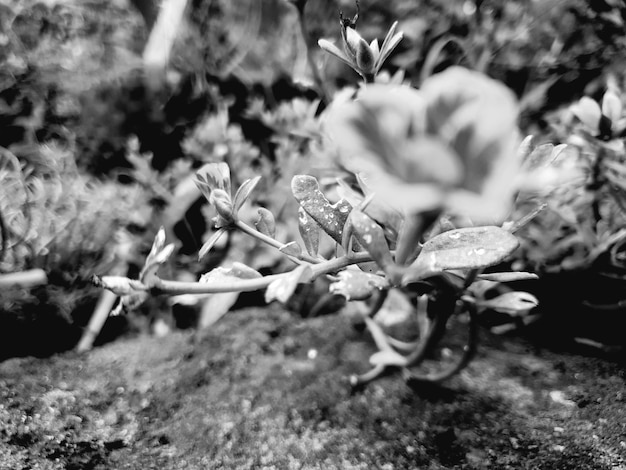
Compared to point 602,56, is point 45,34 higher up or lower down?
lower down

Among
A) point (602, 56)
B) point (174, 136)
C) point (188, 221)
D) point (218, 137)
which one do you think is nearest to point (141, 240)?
point (188, 221)

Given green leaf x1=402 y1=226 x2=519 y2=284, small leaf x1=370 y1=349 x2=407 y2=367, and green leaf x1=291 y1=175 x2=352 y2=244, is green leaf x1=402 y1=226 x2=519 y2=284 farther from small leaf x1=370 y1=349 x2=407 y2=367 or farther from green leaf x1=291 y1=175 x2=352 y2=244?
small leaf x1=370 y1=349 x2=407 y2=367

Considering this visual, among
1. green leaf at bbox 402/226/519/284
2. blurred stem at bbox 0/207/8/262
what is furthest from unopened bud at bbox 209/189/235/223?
blurred stem at bbox 0/207/8/262

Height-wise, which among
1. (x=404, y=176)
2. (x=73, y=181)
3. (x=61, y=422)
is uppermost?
(x=404, y=176)

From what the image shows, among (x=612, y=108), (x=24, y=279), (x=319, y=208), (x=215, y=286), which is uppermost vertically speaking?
(x=612, y=108)

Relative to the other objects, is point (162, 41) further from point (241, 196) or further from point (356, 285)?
point (356, 285)

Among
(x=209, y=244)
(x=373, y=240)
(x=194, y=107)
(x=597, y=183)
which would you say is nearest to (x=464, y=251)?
(x=373, y=240)

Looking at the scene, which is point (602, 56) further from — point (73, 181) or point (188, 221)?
point (73, 181)
